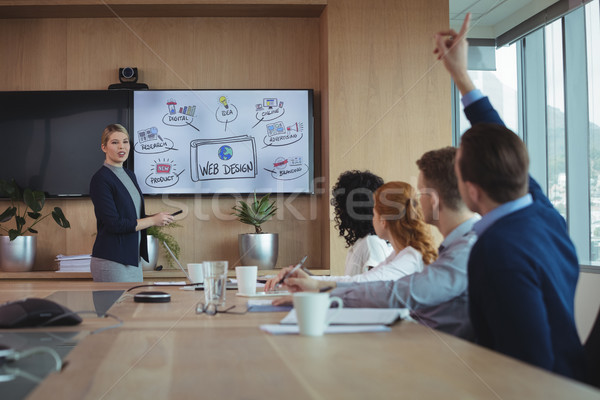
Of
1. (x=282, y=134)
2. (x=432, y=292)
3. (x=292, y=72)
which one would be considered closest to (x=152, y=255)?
(x=282, y=134)

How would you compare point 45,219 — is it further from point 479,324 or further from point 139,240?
point 479,324

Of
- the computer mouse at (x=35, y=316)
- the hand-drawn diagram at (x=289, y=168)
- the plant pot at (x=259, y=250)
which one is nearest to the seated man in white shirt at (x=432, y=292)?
the computer mouse at (x=35, y=316)

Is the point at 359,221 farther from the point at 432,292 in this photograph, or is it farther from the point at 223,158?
the point at 223,158

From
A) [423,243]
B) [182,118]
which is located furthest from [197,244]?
[423,243]

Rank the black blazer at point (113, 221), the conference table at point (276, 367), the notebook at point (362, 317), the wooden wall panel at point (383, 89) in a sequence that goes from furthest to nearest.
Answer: the wooden wall panel at point (383, 89) → the black blazer at point (113, 221) → the notebook at point (362, 317) → the conference table at point (276, 367)

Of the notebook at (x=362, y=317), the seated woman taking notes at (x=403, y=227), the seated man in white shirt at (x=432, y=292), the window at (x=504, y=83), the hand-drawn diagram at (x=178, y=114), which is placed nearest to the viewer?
the notebook at (x=362, y=317)

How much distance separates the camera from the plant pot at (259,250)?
4.00 metres

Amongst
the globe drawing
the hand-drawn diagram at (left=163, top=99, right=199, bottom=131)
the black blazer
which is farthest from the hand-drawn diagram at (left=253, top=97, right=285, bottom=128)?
the black blazer

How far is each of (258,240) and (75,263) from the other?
1.18 metres

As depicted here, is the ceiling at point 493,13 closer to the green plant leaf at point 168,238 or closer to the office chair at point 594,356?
the green plant leaf at point 168,238

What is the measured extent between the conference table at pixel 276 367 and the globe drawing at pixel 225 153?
9.45ft

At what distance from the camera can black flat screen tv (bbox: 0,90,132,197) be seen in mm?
4141

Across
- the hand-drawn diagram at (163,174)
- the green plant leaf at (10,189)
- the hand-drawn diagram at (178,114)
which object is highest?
the hand-drawn diagram at (178,114)

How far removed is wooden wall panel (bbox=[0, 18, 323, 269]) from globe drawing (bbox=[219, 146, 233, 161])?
312 mm
